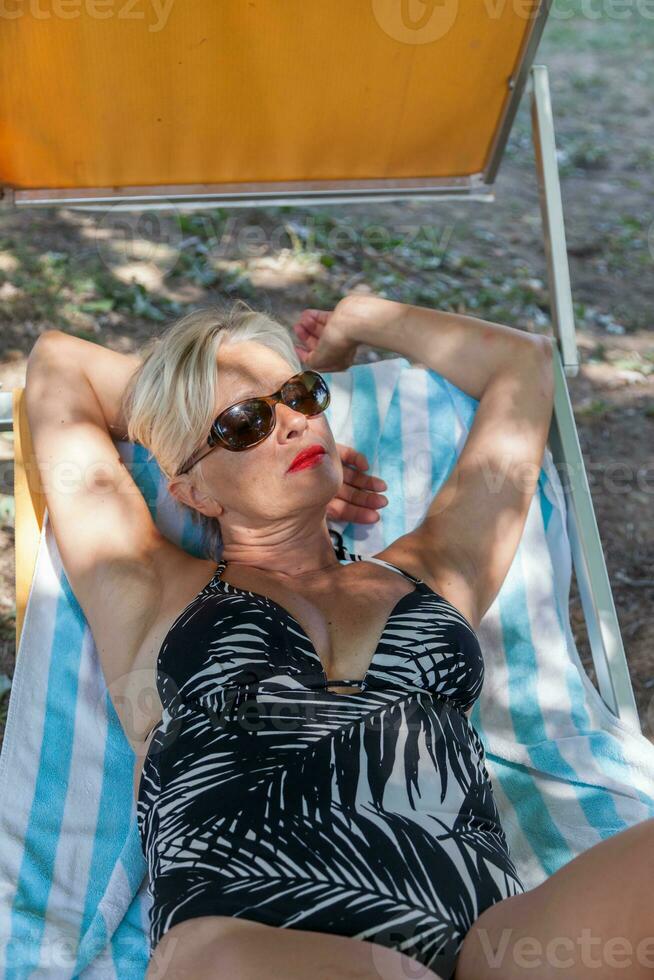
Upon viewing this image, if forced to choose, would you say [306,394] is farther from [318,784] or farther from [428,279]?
[428,279]

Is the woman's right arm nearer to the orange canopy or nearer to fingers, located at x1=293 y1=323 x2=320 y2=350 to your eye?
fingers, located at x1=293 y1=323 x2=320 y2=350

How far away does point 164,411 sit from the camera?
2.29 meters

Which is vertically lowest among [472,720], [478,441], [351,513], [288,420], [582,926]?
[472,720]

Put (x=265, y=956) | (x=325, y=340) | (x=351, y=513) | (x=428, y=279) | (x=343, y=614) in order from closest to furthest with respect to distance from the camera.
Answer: (x=265, y=956) → (x=343, y=614) → (x=351, y=513) → (x=325, y=340) → (x=428, y=279)

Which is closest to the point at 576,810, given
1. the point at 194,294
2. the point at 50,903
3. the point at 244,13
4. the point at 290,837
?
the point at 290,837

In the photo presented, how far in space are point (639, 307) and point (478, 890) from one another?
4.03 metres

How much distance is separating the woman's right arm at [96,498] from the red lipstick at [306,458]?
359 mm

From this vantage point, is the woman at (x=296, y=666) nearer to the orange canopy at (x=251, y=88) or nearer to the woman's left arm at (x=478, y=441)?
the woman's left arm at (x=478, y=441)

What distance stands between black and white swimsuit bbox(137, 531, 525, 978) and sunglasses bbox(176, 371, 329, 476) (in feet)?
1.04

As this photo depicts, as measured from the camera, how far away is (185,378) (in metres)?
2.27

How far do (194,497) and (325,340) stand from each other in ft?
2.63

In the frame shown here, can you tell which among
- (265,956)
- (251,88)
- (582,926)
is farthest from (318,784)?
(251,88)

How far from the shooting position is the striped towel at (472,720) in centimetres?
214

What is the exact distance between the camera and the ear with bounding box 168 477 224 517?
2.33 metres
